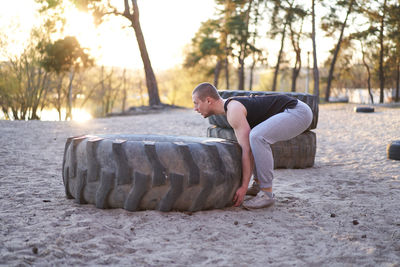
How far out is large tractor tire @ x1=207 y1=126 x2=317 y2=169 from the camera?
219 inches

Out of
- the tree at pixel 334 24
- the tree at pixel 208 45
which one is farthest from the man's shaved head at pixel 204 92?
the tree at pixel 208 45

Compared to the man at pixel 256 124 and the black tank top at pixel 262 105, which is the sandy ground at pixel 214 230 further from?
the black tank top at pixel 262 105

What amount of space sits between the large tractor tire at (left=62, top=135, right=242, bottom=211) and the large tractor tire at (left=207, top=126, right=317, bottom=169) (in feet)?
7.14

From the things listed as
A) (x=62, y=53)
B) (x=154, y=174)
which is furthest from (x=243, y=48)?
(x=154, y=174)

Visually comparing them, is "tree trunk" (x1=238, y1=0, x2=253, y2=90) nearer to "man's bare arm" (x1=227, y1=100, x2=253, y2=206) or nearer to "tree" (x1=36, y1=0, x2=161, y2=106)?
"tree" (x1=36, y1=0, x2=161, y2=106)

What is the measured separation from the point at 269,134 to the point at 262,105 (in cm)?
32

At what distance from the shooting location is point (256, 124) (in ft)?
12.3

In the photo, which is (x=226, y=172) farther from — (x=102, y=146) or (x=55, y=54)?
(x=55, y=54)

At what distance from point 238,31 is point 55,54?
16.7 m

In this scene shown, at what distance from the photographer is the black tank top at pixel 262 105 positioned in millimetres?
3612

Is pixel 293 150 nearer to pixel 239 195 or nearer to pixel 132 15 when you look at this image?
pixel 239 195

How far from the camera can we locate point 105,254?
249 centimetres

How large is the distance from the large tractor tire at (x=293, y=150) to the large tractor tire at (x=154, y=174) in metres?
2.18

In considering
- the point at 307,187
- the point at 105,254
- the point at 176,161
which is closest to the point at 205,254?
the point at 105,254
